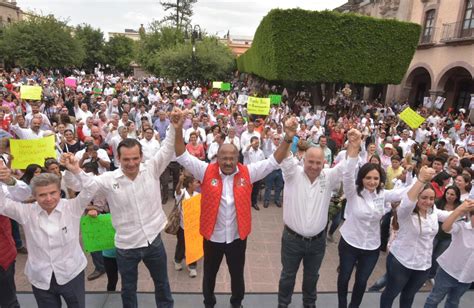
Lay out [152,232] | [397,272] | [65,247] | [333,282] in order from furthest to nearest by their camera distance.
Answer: [333,282] < [397,272] < [152,232] < [65,247]

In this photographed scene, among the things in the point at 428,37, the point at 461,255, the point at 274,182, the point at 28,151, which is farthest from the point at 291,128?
the point at 428,37

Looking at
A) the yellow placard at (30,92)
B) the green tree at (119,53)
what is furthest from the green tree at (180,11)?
the yellow placard at (30,92)

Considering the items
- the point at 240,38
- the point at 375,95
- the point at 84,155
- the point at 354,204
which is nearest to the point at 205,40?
the point at 375,95

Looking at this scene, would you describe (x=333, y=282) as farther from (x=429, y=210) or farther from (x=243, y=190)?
(x=243, y=190)

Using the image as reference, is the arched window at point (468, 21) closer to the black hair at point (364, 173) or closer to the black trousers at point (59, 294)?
the black hair at point (364, 173)

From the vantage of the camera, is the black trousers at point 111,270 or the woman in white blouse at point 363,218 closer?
the woman in white blouse at point 363,218

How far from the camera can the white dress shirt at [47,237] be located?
8.55 feet

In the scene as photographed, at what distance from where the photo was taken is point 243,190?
3070mm

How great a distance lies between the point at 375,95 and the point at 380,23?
10867 millimetres

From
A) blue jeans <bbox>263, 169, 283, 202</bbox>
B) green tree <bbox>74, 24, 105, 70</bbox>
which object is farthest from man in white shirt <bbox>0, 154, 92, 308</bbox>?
green tree <bbox>74, 24, 105, 70</bbox>

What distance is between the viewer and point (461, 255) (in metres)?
3.21

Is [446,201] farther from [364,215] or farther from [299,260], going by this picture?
[299,260]

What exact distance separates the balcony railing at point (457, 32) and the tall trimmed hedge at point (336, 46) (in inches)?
88.2

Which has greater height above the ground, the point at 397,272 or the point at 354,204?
the point at 354,204
